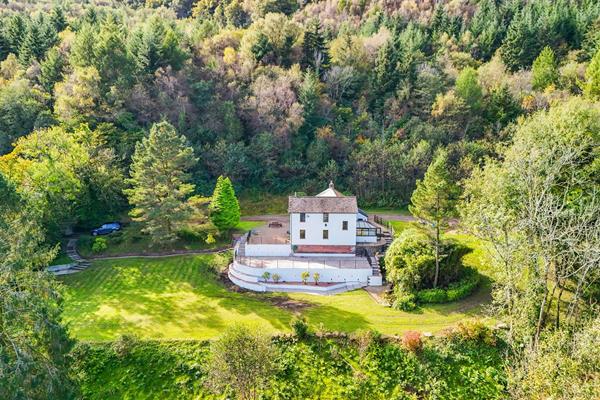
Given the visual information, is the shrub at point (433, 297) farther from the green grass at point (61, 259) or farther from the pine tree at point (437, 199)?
the green grass at point (61, 259)

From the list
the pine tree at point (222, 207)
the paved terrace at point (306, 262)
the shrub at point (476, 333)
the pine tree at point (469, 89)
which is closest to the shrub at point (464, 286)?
the shrub at point (476, 333)

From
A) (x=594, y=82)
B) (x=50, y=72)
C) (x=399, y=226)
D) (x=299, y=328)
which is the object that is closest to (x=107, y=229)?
(x=50, y=72)

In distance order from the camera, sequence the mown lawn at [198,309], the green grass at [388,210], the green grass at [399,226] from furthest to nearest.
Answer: the green grass at [388,210], the green grass at [399,226], the mown lawn at [198,309]

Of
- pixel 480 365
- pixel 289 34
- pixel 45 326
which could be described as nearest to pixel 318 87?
pixel 289 34

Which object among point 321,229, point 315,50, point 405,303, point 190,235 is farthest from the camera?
point 315,50

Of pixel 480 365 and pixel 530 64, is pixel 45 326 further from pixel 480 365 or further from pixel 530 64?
pixel 530 64

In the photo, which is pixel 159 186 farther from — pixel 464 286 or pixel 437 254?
pixel 464 286
